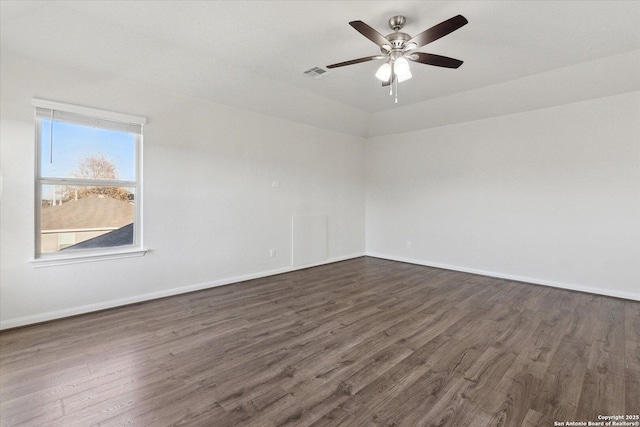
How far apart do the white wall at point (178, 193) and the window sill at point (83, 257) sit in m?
0.06

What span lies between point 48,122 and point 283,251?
11.2 feet

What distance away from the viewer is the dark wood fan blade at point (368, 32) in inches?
88.0

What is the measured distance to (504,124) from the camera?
4762 mm

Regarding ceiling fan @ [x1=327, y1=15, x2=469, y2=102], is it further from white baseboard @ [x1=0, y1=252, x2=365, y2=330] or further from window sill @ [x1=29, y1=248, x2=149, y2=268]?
white baseboard @ [x1=0, y1=252, x2=365, y2=330]

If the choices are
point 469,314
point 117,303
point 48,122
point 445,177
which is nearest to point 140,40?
point 48,122

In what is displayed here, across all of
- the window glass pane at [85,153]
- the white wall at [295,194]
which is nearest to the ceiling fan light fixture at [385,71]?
the white wall at [295,194]

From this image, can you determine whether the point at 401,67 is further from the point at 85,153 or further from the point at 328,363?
the point at 85,153

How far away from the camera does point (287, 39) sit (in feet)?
10.0

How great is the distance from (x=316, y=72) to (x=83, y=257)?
351cm

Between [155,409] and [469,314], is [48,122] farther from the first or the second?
[469,314]

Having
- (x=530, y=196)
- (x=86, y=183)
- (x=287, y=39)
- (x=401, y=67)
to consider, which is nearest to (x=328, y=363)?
(x=401, y=67)

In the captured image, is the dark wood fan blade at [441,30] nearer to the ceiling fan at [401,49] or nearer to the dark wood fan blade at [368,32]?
the ceiling fan at [401,49]

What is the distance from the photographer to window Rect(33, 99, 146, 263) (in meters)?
3.04

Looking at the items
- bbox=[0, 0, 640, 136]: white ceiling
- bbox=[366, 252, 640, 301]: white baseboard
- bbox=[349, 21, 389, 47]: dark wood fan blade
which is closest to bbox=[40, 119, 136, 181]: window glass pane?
bbox=[0, 0, 640, 136]: white ceiling
